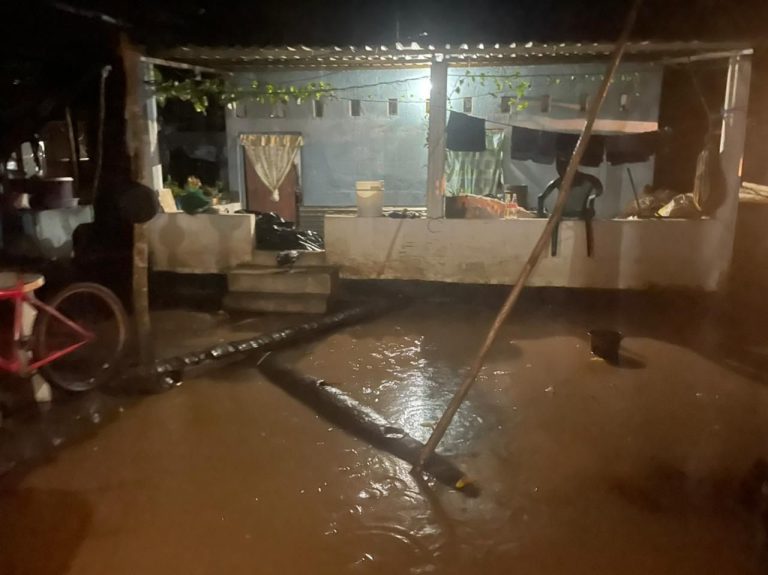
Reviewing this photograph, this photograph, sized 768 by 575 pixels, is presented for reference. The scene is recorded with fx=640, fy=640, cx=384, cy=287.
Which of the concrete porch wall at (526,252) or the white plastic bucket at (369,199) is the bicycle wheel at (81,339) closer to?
the concrete porch wall at (526,252)

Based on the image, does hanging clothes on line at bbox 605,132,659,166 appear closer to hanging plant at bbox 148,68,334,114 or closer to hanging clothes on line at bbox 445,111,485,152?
hanging clothes on line at bbox 445,111,485,152

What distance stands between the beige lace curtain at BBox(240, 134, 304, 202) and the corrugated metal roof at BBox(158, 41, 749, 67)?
8.16 ft

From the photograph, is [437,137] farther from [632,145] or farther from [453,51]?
[632,145]

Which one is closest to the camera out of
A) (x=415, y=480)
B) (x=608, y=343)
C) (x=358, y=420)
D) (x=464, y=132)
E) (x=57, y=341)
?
(x=415, y=480)

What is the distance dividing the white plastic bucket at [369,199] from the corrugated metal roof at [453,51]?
1872 mm

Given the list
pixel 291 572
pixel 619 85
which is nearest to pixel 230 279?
pixel 291 572

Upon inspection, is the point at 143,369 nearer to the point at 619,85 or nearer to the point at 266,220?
the point at 266,220

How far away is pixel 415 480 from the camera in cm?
460

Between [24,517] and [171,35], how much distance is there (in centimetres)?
679

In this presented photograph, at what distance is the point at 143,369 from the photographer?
20.1 ft

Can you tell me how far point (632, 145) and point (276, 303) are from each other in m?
5.66

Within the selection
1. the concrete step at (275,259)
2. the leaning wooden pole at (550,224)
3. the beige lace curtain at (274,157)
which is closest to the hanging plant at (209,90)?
the beige lace curtain at (274,157)

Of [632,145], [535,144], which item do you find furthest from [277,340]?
[632,145]

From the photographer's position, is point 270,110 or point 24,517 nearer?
point 24,517
